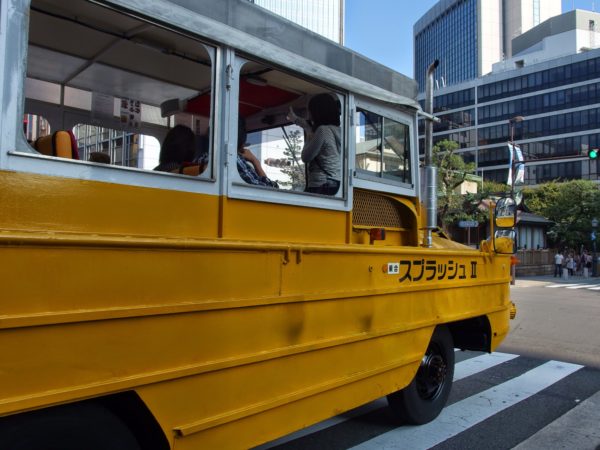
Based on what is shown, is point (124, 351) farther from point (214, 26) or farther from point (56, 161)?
point (214, 26)

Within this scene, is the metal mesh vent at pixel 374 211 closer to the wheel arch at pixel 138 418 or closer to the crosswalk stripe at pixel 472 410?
the crosswalk stripe at pixel 472 410

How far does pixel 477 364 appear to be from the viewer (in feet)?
23.1

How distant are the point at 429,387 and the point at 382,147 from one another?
2283 millimetres

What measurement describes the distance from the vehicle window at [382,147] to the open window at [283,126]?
0.87 feet

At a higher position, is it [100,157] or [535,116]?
[535,116]

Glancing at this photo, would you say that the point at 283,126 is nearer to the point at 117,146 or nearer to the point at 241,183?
the point at 241,183

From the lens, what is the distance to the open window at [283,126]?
10.5 feet

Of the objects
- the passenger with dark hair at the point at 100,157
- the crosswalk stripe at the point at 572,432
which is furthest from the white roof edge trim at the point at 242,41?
the crosswalk stripe at the point at 572,432

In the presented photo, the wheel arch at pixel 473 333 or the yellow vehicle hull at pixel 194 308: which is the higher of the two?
the yellow vehicle hull at pixel 194 308

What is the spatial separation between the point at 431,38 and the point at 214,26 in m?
137

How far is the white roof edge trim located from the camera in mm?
2438

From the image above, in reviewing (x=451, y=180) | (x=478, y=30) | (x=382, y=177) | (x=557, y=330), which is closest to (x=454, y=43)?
(x=478, y=30)

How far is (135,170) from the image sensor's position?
2.38 meters

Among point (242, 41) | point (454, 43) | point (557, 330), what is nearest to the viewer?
point (242, 41)
